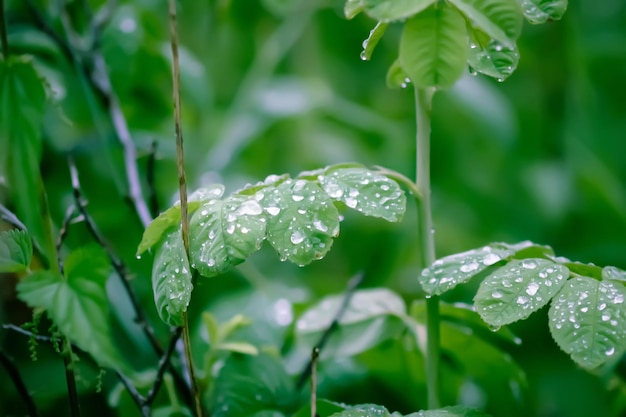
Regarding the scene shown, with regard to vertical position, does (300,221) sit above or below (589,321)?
above

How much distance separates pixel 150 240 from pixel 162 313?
96 mm

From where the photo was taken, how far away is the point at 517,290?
590 mm

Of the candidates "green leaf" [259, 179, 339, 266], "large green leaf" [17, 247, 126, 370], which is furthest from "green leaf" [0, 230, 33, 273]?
"green leaf" [259, 179, 339, 266]

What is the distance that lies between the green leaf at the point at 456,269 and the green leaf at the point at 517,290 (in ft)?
0.07

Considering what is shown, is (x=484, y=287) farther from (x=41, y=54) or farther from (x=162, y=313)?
(x=41, y=54)

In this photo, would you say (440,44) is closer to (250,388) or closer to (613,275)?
(613,275)

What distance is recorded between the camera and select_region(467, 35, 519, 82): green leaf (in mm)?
623

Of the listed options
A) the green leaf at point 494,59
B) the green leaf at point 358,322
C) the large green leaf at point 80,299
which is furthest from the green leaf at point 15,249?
the green leaf at point 494,59

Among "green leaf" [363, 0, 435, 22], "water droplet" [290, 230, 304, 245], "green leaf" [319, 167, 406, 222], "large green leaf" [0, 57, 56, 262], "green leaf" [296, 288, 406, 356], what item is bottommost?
"green leaf" [296, 288, 406, 356]

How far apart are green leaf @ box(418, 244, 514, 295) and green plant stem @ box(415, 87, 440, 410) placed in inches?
2.0

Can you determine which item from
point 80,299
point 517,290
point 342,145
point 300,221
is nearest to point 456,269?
point 517,290

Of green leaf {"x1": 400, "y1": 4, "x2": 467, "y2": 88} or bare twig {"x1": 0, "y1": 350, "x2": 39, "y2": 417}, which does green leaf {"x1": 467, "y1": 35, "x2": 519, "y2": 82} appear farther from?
bare twig {"x1": 0, "y1": 350, "x2": 39, "y2": 417}

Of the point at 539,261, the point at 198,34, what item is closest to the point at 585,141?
the point at 198,34

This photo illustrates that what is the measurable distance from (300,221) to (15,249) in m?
0.29
